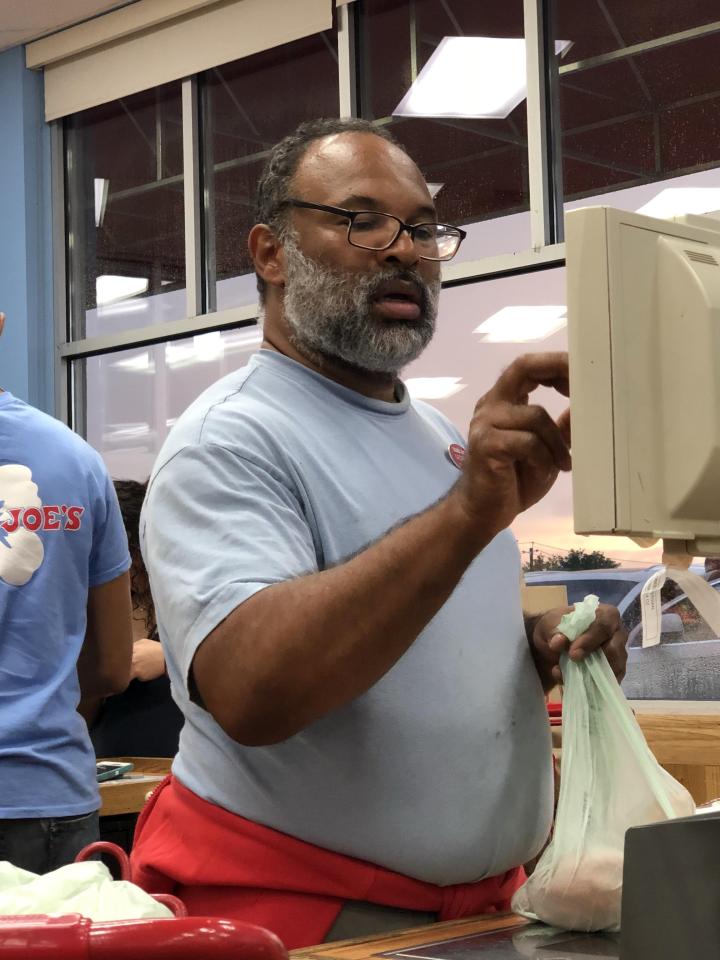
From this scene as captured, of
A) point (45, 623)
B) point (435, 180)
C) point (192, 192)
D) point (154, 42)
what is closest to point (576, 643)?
point (45, 623)

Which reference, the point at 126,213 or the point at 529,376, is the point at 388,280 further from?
the point at 126,213

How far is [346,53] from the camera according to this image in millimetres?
4668

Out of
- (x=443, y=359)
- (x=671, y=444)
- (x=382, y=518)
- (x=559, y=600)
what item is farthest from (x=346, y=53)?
(x=671, y=444)

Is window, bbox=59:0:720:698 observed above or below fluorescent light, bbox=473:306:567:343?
above

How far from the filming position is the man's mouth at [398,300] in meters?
1.44

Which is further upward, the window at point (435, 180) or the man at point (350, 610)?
the window at point (435, 180)

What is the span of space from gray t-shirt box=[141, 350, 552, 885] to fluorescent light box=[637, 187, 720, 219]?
2554 mm

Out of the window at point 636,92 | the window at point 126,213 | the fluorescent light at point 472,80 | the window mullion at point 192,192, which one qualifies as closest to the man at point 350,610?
the window at point 636,92

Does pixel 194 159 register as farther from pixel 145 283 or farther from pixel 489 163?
pixel 489 163

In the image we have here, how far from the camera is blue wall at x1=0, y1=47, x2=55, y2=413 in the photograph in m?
5.51

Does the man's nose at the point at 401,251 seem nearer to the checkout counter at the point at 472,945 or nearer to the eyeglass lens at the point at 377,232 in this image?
the eyeglass lens at the point at 377,232

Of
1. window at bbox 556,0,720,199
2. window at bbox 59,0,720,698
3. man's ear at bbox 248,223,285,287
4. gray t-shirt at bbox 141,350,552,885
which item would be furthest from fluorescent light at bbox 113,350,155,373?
gray t-shirt at bbox 141,350,552,885

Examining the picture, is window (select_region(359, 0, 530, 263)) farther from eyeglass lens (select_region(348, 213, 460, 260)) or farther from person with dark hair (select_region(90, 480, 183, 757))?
eyeglass lens (select_region(348, 213, 460, 260))

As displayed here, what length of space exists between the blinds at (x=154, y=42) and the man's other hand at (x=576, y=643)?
372 cm
